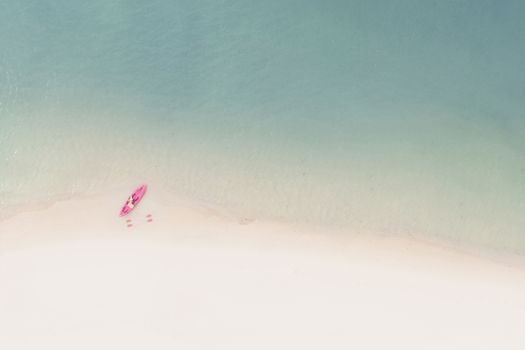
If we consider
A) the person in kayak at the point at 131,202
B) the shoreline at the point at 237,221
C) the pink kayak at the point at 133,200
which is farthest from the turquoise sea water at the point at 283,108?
the person in kayak at the point at 131,202

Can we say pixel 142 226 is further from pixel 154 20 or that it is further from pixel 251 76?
pixel 154 20

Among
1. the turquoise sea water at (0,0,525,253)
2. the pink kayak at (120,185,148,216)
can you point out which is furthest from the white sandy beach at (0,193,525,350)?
the turquoise sea water at (0,0,525,253)

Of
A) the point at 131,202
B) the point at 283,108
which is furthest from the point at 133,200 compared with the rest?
the point at 283,108

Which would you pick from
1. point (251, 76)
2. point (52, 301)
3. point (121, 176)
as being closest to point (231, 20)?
point (251, 76)

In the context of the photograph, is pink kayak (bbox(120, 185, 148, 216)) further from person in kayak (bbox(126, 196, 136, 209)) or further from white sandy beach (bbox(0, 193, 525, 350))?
white sandy beach (bbox(0, 193, 525, 350))

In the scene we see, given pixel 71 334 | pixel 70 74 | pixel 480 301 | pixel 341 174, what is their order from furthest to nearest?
pixel 70 74 < pixel 341 174 < pixel 480 301 < pixel 71 334

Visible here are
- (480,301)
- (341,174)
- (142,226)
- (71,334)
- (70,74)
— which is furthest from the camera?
(70,74)
